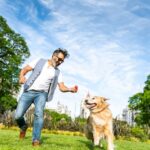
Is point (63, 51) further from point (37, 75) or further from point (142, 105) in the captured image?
point (142, 105)

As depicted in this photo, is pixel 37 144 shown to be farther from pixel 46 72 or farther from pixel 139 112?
pixel 139 112

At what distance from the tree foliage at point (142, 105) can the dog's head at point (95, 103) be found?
5235 cm

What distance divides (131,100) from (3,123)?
37.6m

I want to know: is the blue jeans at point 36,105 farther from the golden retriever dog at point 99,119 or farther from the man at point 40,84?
the golden retriever dog at point 99,119

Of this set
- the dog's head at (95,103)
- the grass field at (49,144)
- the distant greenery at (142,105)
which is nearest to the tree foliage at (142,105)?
the distant greenery at (142,105)

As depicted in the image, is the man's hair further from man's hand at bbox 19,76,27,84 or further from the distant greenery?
the distant greenery

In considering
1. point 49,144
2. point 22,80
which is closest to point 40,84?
point 22,80

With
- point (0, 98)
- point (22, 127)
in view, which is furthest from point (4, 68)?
point (22, 127)

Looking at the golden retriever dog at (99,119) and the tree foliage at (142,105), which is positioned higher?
the tree foliage at (142,105)

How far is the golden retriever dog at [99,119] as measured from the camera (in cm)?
977

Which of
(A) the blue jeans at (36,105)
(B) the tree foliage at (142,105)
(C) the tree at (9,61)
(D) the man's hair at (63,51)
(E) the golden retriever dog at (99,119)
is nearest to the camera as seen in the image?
(E) the golden retriever dog at (99,119)

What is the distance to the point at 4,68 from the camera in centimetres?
5241

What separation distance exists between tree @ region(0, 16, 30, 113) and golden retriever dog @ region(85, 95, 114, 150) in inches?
1636

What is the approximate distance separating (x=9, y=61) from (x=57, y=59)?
43.2m
